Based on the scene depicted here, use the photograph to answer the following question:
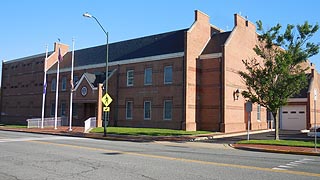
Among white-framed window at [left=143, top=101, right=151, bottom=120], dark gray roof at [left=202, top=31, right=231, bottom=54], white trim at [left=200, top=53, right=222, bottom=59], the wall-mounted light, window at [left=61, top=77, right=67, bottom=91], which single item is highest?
dark gray roof at [left=202, top=31, right=231, bottom=54]

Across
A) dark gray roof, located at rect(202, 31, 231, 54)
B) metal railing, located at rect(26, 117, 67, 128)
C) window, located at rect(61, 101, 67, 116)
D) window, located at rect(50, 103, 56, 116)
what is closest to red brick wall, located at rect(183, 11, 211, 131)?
dark gray roof, located at rect(202, 31, 231, 54)

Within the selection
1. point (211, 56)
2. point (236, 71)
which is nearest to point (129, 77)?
point (211, 56)

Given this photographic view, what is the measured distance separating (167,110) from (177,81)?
10.3ft

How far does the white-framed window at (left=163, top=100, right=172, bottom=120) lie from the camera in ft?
109

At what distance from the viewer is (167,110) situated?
110 feet

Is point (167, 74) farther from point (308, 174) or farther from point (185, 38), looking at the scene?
point (308, 174)

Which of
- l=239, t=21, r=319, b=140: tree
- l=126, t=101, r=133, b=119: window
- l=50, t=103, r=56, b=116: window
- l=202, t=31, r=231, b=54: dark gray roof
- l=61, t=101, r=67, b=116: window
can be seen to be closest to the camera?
l=239, t=21, r=319, b=140: tree

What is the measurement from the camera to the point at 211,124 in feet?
107

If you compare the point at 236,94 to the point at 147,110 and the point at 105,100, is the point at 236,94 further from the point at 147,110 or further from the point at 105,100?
the point at 105,100

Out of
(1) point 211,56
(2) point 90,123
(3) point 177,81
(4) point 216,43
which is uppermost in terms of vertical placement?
(4) point 216,43

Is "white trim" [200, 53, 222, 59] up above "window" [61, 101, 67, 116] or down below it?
above

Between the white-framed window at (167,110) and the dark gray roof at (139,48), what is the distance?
513cm

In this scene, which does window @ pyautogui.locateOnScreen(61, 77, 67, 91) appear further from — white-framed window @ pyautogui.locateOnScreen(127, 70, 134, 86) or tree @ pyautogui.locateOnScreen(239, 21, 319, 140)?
tree @ pyautogui.locateOnScreen(239, 21, 319, 140)

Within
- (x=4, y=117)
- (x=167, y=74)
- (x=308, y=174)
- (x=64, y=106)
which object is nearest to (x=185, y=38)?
(x=167, y=74)
